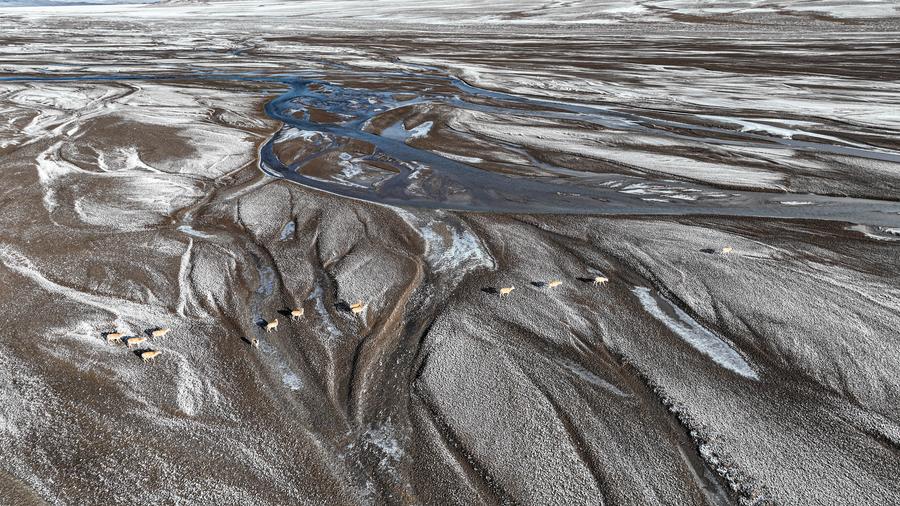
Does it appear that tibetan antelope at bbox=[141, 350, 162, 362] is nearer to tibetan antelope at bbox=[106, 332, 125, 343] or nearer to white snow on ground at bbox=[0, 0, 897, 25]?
tibetan antelope at bbox=[106, 332, 125, 343]

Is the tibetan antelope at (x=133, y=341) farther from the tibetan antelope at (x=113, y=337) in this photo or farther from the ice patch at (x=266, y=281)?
the ice patch at (x=266, y=281)

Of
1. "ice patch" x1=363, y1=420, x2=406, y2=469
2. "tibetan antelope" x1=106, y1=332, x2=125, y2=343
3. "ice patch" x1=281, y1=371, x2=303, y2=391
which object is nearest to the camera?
"ice patch" x1=363, y1=420, x2=406, y2=469

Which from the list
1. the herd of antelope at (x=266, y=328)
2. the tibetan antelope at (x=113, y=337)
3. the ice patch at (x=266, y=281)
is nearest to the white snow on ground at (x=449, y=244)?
the herd of antelope at (x=266, y=328)

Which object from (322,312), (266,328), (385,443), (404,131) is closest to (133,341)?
(266,328)

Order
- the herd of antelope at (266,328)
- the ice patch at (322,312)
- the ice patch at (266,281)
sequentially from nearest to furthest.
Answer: the herd of antelope at (266,328) → the ice patch at (322,312) → the ice patch at (266,281)

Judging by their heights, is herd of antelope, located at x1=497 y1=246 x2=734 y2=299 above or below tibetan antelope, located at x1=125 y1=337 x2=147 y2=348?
above

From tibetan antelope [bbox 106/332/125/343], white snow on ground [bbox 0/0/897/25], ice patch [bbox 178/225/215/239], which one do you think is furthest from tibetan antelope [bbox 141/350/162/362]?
white snow on ground [bbox 0/0/897/25]

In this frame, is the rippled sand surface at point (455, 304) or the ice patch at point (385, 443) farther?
the ice patch at point (385, 443)

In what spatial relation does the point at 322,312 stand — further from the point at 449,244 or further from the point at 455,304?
the point at 449,244
